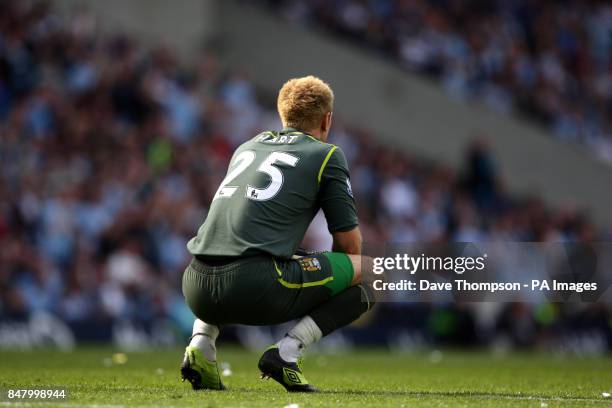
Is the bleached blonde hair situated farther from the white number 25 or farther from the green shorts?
the green shorts

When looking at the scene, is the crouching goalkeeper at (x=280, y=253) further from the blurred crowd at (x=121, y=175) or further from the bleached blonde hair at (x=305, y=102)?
the blurred crowd at (x=121, y=175)

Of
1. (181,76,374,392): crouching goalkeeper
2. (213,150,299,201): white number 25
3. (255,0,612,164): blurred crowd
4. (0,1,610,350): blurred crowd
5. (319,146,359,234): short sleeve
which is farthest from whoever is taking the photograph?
(255,0,612,164): blurred crowd

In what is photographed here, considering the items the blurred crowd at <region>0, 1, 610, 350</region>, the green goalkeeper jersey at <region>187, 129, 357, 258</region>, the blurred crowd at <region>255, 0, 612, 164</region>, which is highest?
the blurred crowd at <region>255, 0, 612, 164</region>

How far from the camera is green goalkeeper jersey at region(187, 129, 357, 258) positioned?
680 cm

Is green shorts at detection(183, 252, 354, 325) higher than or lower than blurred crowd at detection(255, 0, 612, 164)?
lower

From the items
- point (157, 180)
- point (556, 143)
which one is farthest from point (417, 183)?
point (157, 180)

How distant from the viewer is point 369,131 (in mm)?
24078

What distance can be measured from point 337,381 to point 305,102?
271 cm

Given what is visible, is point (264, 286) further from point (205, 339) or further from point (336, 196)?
point (336, 196)

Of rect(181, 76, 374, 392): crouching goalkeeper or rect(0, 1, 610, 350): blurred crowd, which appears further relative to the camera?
rect(0, 1, 610, 350): blurred crowd

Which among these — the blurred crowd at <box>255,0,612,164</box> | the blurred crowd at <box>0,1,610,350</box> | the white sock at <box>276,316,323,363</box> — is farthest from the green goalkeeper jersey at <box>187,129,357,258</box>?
the blurred crowd at <box>255,0,612,164</box>

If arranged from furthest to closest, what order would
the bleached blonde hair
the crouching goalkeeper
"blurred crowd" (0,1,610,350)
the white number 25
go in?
"blurred crowd" (0,1,610,350) < the bleached blonde hair < the white number 25 < the crouching goalkeeper

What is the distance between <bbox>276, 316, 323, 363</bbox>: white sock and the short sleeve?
0.61 m

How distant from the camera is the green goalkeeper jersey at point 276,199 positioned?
6.80 metres
